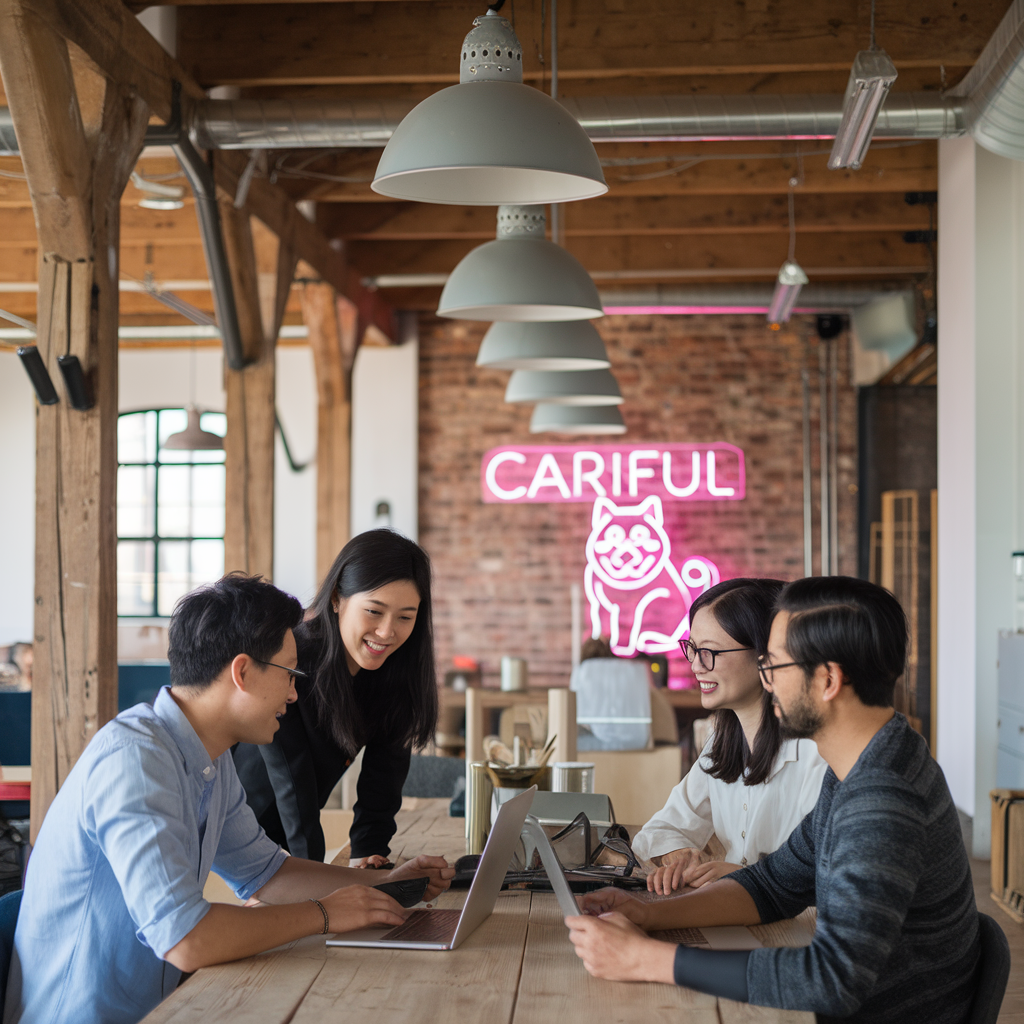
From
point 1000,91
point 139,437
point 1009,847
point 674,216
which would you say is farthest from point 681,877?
point 139,437

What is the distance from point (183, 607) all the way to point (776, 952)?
1052 millimetres

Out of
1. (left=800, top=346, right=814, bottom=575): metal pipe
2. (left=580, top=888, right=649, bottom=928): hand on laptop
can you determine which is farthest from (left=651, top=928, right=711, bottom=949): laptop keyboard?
(left=800, top=346, right=814, bottom=575): metal pipe

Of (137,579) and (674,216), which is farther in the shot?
(137,579)

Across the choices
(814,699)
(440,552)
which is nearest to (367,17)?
(814,699)

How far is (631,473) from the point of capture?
921 centimetres

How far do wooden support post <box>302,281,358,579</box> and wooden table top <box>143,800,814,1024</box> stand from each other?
6249mm

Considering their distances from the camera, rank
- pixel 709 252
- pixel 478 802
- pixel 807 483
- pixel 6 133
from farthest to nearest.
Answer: pixel 807 483
pixel 709 252
pixel 6 133
pixel 478 802

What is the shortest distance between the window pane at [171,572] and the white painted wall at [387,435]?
1.66 m

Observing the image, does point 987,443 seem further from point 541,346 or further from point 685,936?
point 685,936

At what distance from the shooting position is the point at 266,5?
16.7 ft

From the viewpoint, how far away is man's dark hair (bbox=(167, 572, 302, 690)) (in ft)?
6.22

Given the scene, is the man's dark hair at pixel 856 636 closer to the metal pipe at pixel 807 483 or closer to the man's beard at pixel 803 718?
the man's beard at pixel 803 718

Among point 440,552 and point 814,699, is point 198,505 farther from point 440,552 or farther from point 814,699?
point 814,699

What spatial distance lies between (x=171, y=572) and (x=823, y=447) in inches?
217
